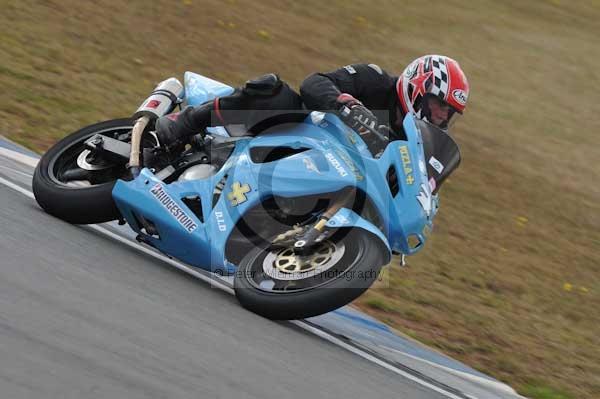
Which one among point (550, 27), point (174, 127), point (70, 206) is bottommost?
point (550, 27)

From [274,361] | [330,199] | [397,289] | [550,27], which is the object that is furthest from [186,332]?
[550,27]

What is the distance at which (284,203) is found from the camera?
215 inches

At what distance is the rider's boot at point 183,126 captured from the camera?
596cm

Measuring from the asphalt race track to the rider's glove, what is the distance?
115cm

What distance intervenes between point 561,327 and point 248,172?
3.99 m

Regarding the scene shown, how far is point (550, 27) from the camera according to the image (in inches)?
997

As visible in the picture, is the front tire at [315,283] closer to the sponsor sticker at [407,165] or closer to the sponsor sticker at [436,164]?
the sponsor sticker at [407,165]

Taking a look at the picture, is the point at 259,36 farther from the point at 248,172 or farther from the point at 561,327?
the point at 248,172

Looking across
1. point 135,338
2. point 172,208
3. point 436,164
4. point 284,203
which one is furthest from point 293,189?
point 135,338

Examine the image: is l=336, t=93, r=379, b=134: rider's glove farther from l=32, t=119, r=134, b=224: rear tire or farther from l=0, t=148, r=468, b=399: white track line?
l=32, t=119, r=134, b=224: rear tire

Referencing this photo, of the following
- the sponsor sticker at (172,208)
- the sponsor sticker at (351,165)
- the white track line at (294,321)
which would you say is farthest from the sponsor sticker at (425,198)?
the sponsor sticker at (172,208)

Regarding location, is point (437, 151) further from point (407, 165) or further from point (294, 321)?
point (294, 321)

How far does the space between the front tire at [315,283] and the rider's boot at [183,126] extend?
41.8 inches

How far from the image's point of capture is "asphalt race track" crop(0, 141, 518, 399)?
3.41m
